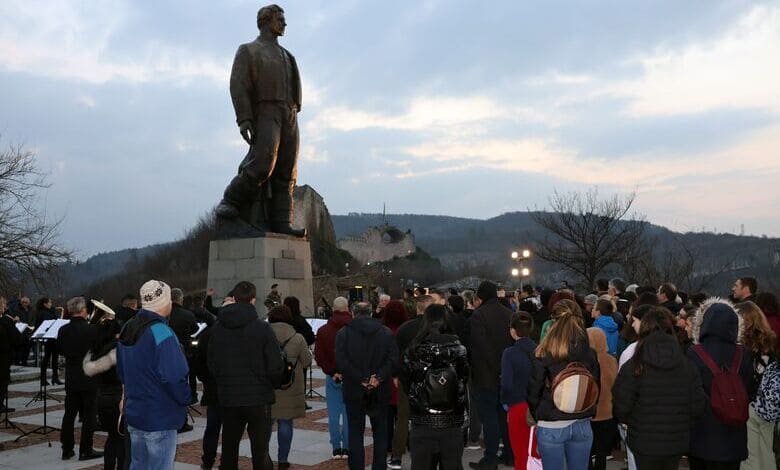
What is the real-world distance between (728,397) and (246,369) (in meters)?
3.89

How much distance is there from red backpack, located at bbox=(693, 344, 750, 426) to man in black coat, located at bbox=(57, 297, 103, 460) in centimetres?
692

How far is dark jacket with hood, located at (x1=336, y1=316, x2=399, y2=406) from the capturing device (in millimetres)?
6523

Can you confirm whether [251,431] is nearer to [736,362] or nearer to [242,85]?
[736,362]

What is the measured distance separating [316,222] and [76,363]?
6042 centimetres

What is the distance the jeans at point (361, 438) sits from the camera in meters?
6.74

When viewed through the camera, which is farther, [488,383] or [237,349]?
[488,383]

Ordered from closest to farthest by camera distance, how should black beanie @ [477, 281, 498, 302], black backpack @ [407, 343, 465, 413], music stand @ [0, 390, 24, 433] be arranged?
1. black backpack @ [407, 343, 465, 413]
2. black beanie @ [477, 281, 498, 302]
3. music stand @ [0, 390, 24, 433]

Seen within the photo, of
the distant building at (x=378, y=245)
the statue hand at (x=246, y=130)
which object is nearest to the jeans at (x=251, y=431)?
the statue hand at (x=246, y=130)

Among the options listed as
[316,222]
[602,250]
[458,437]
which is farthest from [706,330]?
[316,222]

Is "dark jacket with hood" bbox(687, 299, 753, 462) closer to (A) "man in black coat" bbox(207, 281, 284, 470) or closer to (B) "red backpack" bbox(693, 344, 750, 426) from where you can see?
(B) "red backpack" bbox(693, 344, 750, 426)

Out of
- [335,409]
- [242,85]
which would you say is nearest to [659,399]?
[335,409]

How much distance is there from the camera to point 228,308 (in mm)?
5934

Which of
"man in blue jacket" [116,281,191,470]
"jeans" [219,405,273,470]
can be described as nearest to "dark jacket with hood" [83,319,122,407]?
"jeans" [219,405,273,470]

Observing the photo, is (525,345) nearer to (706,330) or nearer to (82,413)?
(706,330)
